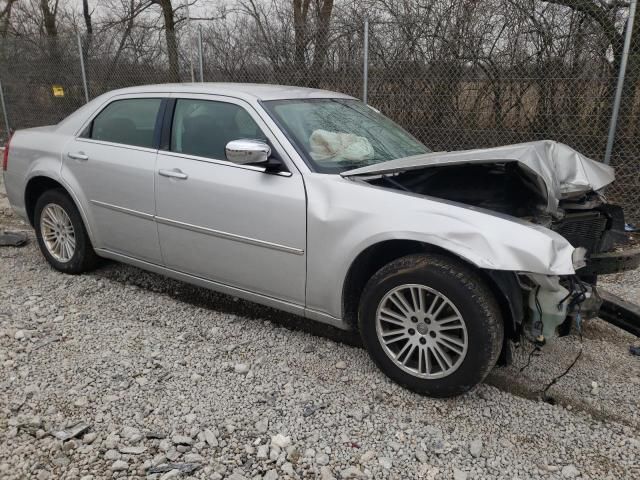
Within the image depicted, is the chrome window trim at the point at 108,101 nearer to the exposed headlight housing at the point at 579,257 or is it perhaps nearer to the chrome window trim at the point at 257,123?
the chrome window trim at the point at 257,123

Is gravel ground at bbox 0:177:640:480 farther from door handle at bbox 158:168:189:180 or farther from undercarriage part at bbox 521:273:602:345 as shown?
door handle at bbox 158:168:189:180

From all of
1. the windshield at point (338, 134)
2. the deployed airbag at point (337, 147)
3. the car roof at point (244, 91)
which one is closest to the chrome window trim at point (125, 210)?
the car roof at point (244, 91)

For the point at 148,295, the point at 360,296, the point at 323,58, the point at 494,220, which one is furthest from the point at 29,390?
the point at 323,58

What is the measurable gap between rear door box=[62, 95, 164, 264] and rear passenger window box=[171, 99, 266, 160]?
0.22m

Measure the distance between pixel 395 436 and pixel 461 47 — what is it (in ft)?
17.6

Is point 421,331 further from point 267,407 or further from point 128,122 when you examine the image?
point 128,122

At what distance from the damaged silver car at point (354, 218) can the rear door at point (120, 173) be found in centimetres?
1

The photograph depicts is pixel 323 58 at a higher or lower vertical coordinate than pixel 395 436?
higher

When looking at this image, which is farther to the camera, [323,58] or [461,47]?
[323,58]

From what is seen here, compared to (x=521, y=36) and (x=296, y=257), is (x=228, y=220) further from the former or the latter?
(x=521, y=36)

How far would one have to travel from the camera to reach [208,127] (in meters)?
3.75

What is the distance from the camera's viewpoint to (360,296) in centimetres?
324

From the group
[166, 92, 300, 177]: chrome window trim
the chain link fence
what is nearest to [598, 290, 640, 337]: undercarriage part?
[166, 92, 300, 177]: chrome window trim

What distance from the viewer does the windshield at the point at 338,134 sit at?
341 centimetres
